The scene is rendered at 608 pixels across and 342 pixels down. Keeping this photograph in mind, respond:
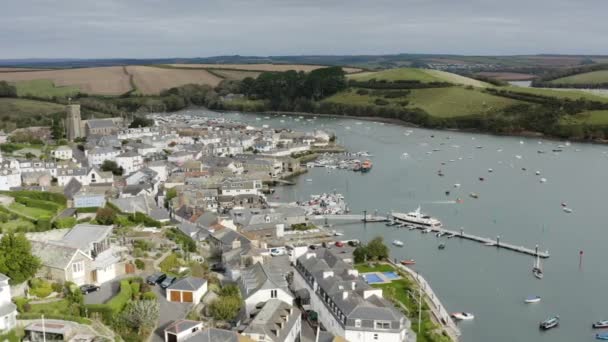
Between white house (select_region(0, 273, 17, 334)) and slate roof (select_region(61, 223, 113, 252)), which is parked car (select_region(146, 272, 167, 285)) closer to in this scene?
slate roof (select_region(61, 223, 113, 252))

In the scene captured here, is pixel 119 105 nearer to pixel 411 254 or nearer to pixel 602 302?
pixel 411 254

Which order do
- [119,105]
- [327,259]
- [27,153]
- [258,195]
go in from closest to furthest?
[327,259], [258,195], [27,153], [119,105]

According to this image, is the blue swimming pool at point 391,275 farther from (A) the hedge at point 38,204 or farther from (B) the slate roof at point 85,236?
(A) the hedge at point 38,204

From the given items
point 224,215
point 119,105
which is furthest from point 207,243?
point 119,105

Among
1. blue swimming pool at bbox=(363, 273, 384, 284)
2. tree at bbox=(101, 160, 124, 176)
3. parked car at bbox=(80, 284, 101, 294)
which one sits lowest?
blue swimming pool at bbox=(363, 273, 384, 284)

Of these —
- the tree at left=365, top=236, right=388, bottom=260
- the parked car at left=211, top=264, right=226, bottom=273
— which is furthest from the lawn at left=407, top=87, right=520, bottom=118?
the parked car at left=211, top=264, right=226, bottom=273

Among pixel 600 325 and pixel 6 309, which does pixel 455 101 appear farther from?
pixel 6 309

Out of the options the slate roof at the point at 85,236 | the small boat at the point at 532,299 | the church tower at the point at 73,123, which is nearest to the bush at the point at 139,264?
the slate roof at the point at 85,236
